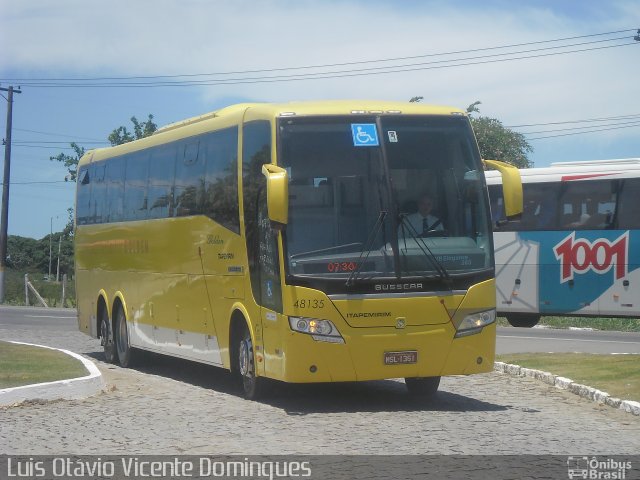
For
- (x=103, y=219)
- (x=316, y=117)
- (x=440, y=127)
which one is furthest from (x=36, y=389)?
(x=103, y=219)

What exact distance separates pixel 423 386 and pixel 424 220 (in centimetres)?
252

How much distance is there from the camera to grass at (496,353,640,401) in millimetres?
13953

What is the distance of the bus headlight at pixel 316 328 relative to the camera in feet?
40.5

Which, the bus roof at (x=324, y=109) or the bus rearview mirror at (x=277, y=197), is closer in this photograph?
the bus rearview mirror at (x=277, y=197)

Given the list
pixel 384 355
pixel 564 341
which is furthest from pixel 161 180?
pixel 564 341

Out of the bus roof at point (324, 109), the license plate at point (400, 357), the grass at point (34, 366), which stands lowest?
the grass at point (34, 366)

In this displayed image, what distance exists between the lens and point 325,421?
11.9 metres

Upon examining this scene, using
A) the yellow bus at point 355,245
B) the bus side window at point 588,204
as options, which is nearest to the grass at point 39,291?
the bus side window at point 588,204

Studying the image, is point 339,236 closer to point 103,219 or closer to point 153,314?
point 153,314

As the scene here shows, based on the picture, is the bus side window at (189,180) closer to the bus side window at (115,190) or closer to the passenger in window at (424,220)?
the bus side window at (115,190)

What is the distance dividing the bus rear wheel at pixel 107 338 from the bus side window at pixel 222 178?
5.71 m

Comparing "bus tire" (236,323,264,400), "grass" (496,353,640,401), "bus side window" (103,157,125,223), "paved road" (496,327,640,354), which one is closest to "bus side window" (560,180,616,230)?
"paved road" (496,327,640,354)

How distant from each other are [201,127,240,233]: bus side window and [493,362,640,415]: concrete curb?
4.84 metres

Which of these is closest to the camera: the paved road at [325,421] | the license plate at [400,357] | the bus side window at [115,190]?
the paved road at [325,421]
